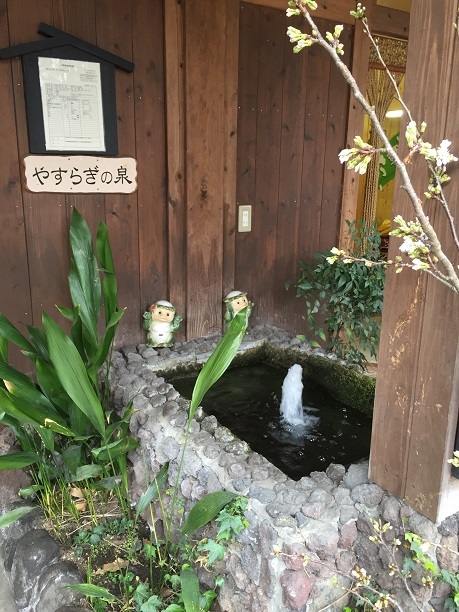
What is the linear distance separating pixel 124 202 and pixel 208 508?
1.59 meters

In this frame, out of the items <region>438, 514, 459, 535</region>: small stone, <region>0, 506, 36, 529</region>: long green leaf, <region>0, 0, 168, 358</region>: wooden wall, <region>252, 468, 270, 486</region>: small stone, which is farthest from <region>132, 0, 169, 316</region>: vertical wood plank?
<region>438, 514, 459, 535</region>: small stone

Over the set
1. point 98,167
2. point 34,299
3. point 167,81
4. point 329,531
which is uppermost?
point 167,81

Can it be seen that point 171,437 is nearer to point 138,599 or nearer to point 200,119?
point 138,599

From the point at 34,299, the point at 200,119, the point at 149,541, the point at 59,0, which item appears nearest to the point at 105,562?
the point at 149,541

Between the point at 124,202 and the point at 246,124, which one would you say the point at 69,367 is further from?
the point at 246,124

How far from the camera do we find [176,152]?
2586mm

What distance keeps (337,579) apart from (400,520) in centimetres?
25

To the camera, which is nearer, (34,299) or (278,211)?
(34,299)

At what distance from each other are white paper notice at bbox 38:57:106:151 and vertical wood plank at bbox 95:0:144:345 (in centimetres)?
12

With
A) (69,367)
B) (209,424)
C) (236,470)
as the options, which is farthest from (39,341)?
(236,470)

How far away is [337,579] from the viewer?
4.77ft

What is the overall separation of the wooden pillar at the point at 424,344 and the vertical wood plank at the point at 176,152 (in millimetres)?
1512

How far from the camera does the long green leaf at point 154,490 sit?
1.71 metres

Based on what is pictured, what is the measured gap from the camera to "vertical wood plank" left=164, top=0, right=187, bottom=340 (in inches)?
96.1
